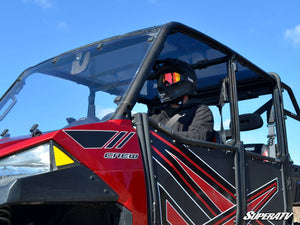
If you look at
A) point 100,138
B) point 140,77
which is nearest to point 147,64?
point 140,77

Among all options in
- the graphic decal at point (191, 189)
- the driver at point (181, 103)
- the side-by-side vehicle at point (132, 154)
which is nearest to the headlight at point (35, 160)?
the side-by-side vehicle at point (132, 154)

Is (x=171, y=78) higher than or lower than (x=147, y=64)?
higher

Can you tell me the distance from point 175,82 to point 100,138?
139 centimetres

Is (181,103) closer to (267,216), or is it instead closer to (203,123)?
(203,123)

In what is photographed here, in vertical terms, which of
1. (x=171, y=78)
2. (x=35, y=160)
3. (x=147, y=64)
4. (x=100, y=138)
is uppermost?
(x=171, y=78)

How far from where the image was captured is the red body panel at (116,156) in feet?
7.03

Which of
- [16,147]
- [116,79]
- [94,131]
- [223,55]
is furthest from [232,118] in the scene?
[16,147]

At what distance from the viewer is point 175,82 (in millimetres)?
3533

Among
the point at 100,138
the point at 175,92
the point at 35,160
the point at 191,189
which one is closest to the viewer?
the point at 35,160

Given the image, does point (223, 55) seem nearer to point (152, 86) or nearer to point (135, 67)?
point (152, 86)

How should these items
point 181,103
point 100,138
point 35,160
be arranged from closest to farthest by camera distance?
point 35,160 → point 100,138 → point 181,103

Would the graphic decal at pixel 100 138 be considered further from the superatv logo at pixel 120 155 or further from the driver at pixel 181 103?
the driver at pixel 181 103

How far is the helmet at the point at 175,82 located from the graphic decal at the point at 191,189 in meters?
0.77

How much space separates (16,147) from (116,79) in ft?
3.88
